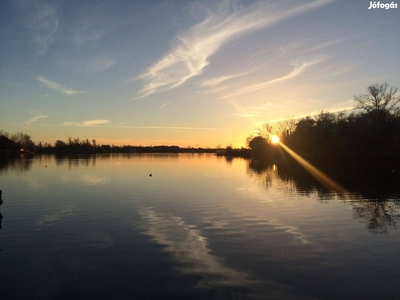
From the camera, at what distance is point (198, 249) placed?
1309 centimetres

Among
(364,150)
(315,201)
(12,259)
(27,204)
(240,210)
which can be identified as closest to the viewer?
(12,259)

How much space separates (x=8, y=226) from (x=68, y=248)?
18.5 ft

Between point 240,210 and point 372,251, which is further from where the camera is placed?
point 240,210

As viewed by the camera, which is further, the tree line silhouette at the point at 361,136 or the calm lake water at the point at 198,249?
the tree line silhouette at the point at 361,136

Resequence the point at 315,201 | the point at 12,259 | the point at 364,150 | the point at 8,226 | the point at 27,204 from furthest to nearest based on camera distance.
Result: 1. the point at 364,150
2. the point at 315,201
3. the point at 27,204
4. the point at 8,226
5. the point at 12,259

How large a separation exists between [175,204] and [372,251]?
13517 millimetres

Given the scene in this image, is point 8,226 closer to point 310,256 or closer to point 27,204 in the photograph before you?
point 27,204

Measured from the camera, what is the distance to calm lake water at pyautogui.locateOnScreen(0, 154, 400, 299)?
951 cm

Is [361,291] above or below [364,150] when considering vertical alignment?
below

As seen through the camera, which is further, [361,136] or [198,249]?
[361,136]

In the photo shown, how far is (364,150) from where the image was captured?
73500 millimetres

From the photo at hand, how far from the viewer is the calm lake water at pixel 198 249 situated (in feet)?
31.2

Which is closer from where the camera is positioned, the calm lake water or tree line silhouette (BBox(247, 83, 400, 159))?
the calm lake water

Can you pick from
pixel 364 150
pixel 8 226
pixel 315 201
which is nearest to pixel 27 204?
pixel 8 226
